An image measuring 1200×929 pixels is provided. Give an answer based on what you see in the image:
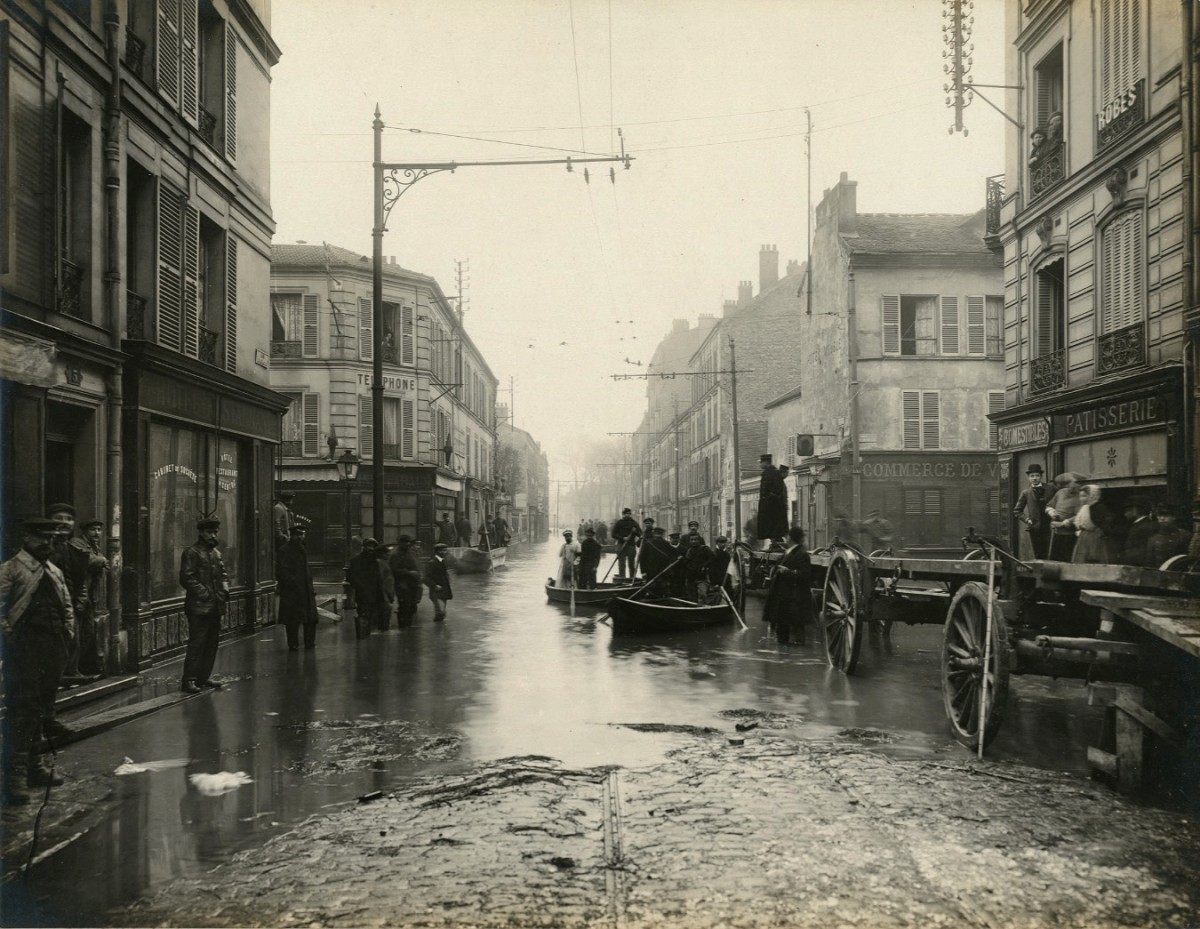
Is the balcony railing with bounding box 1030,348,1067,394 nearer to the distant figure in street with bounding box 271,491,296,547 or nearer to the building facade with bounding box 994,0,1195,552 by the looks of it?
the building facade with bounding box 994,0,1195,552

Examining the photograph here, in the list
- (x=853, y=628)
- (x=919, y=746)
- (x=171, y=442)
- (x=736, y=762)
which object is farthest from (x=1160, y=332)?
(x=171, y=442)

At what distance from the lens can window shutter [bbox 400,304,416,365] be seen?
35688 mm

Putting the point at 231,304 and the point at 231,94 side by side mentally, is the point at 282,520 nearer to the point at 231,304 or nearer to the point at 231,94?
the point at 231,304

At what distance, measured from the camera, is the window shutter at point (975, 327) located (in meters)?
30.6

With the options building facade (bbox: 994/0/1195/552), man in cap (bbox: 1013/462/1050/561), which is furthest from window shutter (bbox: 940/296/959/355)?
man in cap (bbox: 1013/462/1050/561)

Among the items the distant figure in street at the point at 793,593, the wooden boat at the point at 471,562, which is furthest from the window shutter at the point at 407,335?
the distant figure in street at the point at 793,593

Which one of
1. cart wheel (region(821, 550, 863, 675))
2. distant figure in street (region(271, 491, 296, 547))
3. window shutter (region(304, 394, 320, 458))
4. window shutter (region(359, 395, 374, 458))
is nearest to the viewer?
cart wheel (region(821, 550, 863, 675))

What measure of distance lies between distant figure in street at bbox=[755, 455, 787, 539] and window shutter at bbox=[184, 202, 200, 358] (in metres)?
8.08

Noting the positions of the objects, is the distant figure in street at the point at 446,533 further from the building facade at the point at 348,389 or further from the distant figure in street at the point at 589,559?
the distant figure in street at the point at 589,559

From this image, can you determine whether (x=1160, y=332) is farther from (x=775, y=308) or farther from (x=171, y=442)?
(x=775, y=308)

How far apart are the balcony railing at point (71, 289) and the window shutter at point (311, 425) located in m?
23.3

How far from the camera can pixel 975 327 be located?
30656 mm

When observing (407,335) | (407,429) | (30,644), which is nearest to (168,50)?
(30,644)

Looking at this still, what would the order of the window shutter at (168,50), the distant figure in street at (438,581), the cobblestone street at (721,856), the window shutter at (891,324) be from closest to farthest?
the cobblestone street at (721,856) < the window shutter at (168,50) < the distant figure in street at (438,581) < the window shutter at (891,324)
